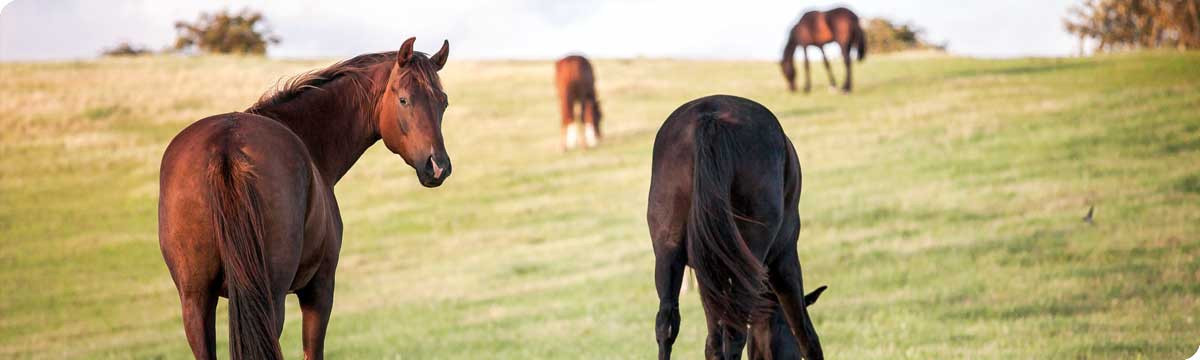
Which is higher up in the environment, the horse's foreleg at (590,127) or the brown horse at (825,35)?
the brown horse at (825,35)

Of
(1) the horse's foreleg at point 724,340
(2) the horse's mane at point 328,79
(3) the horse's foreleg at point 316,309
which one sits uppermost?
(2) the horse's mane at point 328,79

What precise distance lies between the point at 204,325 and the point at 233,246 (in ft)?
1.28

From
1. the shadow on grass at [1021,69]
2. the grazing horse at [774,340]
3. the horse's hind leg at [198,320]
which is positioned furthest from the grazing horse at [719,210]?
the shadow on grass at [1021,69]

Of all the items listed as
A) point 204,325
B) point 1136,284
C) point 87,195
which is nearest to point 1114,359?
point 1136,284

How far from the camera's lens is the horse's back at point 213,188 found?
426cm

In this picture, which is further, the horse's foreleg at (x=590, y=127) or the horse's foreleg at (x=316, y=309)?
the horse's foreleg at (x=590, y=127)

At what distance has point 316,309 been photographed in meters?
5.00

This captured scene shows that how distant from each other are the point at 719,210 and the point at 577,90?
62.6 feet

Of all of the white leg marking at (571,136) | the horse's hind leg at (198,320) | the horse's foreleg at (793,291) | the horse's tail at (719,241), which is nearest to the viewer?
the horse's hind leg at (198,320)

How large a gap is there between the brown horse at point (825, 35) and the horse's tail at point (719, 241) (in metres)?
23.7

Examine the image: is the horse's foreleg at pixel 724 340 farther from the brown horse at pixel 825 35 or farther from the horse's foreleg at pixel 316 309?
the brown horse at pixel 825 35

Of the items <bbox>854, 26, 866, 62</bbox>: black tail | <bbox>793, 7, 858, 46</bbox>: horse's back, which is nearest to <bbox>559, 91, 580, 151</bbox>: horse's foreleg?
<bbox>793, 7, 858, 46</bbox>: horse's back

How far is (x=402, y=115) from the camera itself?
16.2 feet

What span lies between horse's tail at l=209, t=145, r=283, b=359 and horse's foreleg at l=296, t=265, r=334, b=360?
64 cm
